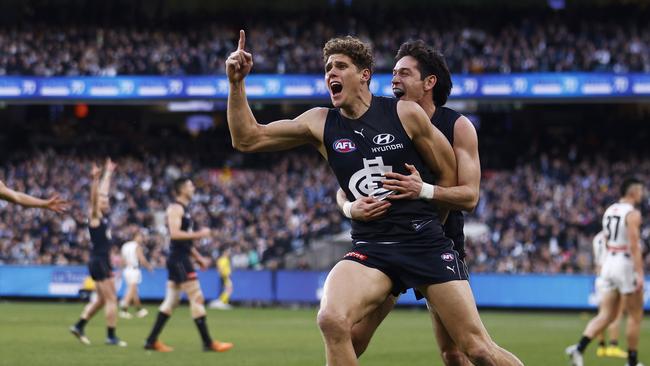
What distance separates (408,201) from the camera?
25.7 feet

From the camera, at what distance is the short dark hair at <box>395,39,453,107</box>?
8508 mm

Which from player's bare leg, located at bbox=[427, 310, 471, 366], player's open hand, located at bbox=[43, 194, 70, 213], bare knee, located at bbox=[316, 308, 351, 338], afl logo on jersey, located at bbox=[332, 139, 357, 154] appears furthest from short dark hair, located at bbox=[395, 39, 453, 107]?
player's open hand, located at bbox=[43, 194, 70, 213]

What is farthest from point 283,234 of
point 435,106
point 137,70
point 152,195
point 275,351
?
point 435,106

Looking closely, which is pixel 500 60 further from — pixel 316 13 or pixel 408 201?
pixel 408 201

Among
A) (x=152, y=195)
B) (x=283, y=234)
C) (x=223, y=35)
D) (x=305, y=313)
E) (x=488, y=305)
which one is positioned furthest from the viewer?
(x=223, y=35)

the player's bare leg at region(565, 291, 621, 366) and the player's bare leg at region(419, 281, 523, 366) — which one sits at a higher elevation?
the player's bare leg at region(419, 281, 523, 366)

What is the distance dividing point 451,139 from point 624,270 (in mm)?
7651

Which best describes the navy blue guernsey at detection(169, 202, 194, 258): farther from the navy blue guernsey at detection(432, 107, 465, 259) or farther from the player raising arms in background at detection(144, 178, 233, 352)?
the navy blue guernsey at detection(432, 107, 465, 259)

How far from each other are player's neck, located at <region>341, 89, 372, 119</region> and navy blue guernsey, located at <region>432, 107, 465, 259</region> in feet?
2.25

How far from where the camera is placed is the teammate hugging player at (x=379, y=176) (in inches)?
302

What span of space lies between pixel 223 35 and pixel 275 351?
2753cm

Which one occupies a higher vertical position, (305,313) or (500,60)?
(500,60)

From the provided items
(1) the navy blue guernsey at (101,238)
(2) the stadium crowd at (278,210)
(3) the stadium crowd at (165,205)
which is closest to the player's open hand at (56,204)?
(1) the navy blue guernsey at (101,238)

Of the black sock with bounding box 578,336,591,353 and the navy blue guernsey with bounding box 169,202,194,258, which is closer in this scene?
the black sock with bounding box 578,336,591,353
